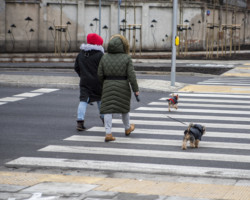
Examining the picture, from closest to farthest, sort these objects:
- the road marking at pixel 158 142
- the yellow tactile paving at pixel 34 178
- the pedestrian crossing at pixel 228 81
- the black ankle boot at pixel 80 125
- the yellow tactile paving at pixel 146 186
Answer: the yellow tactile paving at pixel 146 186 < the yellow tactile paving at pixel 34 178 < the road marking at pixel 158 142 < the black ankle boot at pixel 80 125 < the pedestrian crossing at pixel 228 81

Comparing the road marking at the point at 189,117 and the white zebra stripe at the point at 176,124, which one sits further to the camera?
the road marking at the point at 189,117

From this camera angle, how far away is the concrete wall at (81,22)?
38000mm

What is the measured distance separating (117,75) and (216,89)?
8.93 meters

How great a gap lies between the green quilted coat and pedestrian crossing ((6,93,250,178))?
65 cm

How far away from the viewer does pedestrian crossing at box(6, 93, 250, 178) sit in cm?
846

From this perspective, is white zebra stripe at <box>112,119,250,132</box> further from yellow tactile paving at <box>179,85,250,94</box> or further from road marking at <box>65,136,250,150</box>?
yellow tactile paving at <box>179,85,250,94</box>

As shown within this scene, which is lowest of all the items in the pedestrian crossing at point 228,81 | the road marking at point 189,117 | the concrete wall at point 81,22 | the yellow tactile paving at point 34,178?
the yellow tactile paving at point 34,178

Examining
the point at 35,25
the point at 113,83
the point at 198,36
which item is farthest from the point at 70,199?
the point at 198,36

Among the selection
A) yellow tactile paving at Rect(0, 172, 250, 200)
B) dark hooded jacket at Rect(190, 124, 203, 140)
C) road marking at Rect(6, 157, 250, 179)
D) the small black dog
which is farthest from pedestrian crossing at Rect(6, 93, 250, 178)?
yellow tactile paving at Rect(0, 172, 250, 200)

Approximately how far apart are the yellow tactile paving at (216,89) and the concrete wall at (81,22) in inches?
691

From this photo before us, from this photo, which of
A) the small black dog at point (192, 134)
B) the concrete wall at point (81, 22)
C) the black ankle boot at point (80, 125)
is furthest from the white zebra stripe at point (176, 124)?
the concrete wall at point (81, 22)

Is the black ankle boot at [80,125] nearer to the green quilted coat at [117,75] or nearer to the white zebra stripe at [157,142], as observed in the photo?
the white zebra stripe at [157,142]

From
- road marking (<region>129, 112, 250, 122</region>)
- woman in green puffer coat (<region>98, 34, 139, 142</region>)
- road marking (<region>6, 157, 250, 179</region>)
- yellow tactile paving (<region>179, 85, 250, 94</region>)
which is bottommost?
road marking (<region>6, 157, 250, 179</region>)

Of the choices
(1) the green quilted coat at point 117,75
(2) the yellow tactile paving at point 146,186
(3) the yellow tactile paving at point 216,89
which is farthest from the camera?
(3) the yellow tactile paving at point 216,89
